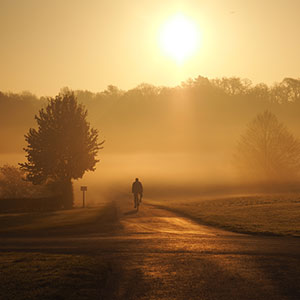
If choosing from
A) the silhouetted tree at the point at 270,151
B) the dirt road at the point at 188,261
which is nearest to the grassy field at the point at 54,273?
the dirt road at the point at 188,261

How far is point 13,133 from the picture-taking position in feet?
577

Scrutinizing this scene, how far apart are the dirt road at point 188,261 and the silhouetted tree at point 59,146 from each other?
29.0 m

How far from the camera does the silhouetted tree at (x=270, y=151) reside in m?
72.8

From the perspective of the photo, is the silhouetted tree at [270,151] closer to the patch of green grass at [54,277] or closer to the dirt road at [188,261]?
the dirt road at [188,261]

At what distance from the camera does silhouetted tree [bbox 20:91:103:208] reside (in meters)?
48.9

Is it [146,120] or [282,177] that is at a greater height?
[146,120]

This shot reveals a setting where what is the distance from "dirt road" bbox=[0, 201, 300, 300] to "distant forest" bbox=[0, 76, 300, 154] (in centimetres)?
12299

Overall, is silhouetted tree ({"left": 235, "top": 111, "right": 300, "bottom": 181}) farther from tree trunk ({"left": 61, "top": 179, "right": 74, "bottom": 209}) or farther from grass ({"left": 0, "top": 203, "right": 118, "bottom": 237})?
grass ({"left": 0, "top": 203, "right": 118, "bottom": 237})

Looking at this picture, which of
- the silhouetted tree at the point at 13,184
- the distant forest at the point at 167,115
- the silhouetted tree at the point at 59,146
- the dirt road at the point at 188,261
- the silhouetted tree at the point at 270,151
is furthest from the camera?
the distant forest at the point at 167,115

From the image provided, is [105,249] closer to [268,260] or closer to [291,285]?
[268,260]

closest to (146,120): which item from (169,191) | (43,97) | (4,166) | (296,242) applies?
(43,97)

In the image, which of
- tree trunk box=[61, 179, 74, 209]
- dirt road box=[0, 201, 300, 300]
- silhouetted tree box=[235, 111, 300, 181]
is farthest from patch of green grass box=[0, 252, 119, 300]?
silhouetted tree box=[235, 111, 300, 181]

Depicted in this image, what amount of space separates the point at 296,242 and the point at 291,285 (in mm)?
7062

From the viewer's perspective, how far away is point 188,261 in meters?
13.6
